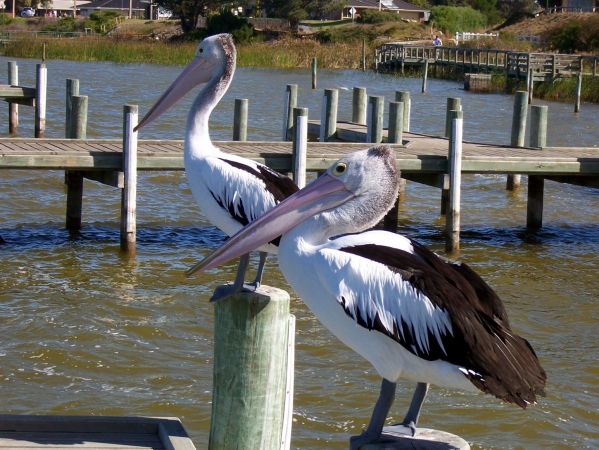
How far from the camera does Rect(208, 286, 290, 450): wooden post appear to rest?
386 centimetres

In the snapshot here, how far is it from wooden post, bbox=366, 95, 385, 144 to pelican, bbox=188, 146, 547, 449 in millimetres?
7544

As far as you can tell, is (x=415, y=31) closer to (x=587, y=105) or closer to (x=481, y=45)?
(x=481, y=45)

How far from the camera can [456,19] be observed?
211 feet

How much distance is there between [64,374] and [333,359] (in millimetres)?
1994

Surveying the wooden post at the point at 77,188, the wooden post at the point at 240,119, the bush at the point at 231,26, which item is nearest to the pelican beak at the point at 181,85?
the wooden post at the point at 77,188

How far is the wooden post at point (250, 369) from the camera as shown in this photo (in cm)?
386

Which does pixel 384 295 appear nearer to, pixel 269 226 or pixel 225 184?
pixel 269 226

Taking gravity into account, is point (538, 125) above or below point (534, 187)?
above

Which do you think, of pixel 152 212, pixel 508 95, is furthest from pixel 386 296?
pixel 508 95

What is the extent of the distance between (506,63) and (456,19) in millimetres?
32167

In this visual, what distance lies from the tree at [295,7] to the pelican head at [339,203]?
5774cm

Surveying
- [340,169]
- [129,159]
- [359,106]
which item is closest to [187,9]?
[359,106]

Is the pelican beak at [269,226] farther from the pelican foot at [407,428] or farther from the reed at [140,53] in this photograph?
the reed at [140,53]

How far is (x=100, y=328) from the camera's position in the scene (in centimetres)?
739
